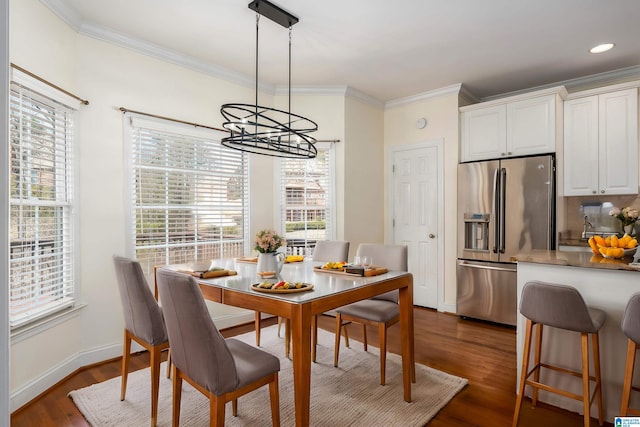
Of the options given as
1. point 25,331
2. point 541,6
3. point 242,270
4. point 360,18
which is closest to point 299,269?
point 242,270

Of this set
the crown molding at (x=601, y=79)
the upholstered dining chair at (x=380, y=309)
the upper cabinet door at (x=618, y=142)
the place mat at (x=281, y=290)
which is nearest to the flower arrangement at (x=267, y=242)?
the place mat at (x=281, y=290)

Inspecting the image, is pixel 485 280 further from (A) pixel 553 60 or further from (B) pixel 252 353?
(B) pixel 252 353

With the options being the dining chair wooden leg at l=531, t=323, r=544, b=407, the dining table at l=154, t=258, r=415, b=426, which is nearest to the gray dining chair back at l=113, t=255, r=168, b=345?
the dining table at l=154, t=258, r=415, b=426

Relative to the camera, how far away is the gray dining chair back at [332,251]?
332 centimetres

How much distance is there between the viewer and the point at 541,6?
2631 millimetres

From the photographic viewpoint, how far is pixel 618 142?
11.6 ft

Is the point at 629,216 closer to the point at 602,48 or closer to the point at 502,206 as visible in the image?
the point at 502,206

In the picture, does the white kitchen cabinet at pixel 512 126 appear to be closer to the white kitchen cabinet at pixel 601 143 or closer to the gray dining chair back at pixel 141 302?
the white kitchen cabinet at pixel 601 143

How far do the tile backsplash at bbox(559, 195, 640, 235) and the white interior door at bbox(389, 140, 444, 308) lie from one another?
137 centimetres

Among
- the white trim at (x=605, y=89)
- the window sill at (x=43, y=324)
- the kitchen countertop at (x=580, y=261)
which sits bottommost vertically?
the window sill at (x=43, y=324)

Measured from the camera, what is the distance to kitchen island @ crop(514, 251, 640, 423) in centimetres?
205

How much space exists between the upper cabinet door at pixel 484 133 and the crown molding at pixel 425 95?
0.31m

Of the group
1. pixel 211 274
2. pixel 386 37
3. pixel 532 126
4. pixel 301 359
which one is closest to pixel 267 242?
pixel 211 274

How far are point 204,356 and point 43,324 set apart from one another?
5.25ft
